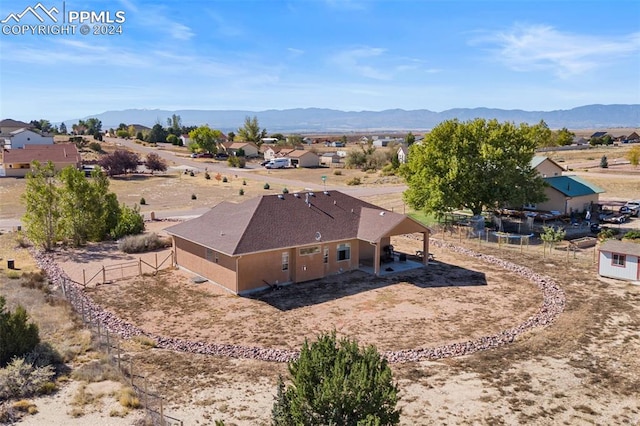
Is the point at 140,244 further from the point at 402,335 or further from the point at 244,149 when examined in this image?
the point at 244,149

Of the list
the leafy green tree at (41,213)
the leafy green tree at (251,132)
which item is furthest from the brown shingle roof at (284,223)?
the leafy green tree at (251,132)

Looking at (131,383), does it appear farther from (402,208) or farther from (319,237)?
(402,208)

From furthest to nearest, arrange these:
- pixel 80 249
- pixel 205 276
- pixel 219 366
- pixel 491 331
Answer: pixel 80 249 → pixel 205 276 → pixel 491 331 → pixel 219 366

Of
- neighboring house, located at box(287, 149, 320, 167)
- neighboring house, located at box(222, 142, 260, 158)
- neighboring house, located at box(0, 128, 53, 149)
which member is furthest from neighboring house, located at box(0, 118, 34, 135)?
neighboring house, located at box(287, 149, 320, 167)

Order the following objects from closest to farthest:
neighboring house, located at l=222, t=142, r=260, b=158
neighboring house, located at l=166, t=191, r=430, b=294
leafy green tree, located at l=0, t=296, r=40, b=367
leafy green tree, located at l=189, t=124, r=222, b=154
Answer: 1. leafy green tree, located at l=0, t=296, r=40, b=367
2. neighboring house, located at l=166, t=191, r=430, b=294
3. leafy green tree, located at l=189, t=124, r=222, b=154
4. neighboring house, located at l=222, t=142, r=260, b=158

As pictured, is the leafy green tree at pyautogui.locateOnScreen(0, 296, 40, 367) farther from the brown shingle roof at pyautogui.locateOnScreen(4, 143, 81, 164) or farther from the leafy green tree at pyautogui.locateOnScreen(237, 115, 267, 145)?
the leafy green tree at pyautogui.locateOnScreen(237, 115, 267, 145)

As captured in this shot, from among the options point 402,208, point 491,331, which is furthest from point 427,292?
point 402,208
